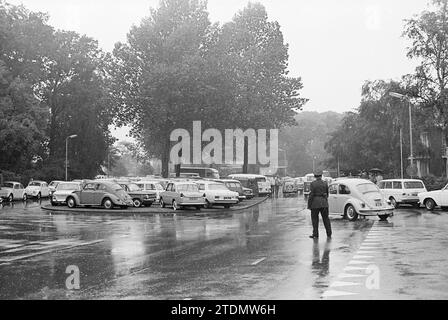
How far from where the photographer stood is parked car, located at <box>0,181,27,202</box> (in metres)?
45.6

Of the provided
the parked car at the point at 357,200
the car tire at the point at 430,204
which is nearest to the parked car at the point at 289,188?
the car tire at the point at 430,204

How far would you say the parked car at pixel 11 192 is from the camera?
150 feet

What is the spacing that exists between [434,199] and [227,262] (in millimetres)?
22446

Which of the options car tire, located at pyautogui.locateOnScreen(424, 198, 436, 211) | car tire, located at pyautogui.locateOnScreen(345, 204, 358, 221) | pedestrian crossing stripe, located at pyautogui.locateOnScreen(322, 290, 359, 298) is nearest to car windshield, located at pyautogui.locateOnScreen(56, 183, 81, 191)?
car tire, located at pyautogui.locateOnScreen(345, 204, 358, 221)

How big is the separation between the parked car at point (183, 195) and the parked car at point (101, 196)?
2.26 m

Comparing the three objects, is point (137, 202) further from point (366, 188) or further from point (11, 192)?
point (366, 188)

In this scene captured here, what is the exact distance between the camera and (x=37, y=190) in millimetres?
52094

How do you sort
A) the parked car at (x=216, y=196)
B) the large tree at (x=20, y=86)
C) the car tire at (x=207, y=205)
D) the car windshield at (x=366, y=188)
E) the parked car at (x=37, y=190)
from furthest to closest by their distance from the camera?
1. the parked car at (x=37, y=190)
2. the large tree at (x=20, y=86)
3. the car tire at (x=207, y=205)
4. the parked car at (x=216, y=196)
5. the car windshield at (x=366, y=188)

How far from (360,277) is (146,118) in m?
41.7

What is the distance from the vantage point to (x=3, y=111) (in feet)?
160

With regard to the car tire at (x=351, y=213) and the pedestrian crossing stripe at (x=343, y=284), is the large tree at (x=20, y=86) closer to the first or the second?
the car tire at (x=351, y=213)

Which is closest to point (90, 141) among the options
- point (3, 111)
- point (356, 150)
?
point (3, 111)

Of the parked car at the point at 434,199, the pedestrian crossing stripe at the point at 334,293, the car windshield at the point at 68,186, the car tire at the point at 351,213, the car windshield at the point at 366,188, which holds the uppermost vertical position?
the car windshield at the point at 68,186
